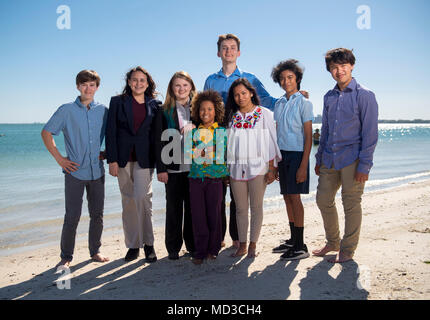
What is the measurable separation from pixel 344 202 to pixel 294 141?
0.83 metres

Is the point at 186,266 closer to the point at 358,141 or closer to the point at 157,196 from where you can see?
the point at 358,141

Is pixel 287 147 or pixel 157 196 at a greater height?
pixel 287 147

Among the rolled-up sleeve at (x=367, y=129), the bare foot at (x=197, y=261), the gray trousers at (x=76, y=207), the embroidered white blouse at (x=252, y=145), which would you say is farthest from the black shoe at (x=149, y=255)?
the rolled-up sleeve at (x=367, y=129)

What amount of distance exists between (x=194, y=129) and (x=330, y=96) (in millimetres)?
1506

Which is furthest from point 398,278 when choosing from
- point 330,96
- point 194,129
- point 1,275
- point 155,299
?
point 1,275

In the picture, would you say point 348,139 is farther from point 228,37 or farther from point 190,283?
point 190,283

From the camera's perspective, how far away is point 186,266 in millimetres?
3680

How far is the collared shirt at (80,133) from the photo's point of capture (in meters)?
3.81

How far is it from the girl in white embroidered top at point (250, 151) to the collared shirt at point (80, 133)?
60.3 inches

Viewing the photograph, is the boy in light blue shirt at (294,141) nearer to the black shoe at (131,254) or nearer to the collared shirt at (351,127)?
the collared shirt at (351,127)

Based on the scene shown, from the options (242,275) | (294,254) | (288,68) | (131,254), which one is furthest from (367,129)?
(131,254)

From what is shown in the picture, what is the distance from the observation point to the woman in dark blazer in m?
3.80

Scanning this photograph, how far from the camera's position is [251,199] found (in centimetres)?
383
